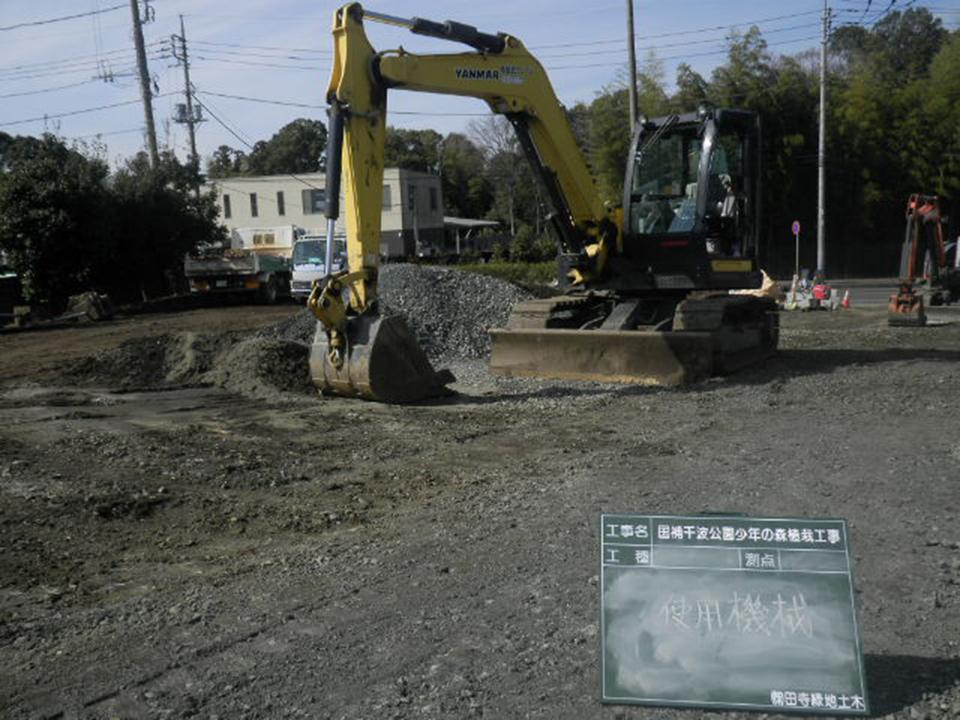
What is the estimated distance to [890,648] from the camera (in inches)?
152

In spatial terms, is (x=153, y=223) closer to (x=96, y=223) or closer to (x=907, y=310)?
(x=96, y=223)

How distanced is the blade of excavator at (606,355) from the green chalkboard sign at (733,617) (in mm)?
7642

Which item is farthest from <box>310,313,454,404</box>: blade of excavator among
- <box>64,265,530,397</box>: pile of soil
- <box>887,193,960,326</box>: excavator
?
<box>887,193,960,326</box>: excavator

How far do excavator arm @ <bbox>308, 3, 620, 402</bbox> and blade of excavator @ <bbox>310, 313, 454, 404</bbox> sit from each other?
0.01m

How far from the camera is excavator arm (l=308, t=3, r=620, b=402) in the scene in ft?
31.8

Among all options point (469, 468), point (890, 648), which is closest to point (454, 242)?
point (469, 468)

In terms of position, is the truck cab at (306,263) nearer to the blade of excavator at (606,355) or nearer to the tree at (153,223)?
the tree at (153,223)

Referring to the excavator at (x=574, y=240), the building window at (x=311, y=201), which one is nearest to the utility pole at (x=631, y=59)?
the excavator at (x=574, y=240)

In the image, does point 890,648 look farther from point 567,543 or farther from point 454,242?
point 454,242

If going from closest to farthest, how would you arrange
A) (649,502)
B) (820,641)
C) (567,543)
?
(820,641) < (567,543) < (649,502)

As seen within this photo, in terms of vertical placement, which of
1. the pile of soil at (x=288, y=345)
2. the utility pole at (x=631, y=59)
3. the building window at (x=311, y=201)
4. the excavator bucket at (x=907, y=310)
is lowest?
the excavator bucket at (x=907, y=310)

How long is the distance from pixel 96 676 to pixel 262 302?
25.7 meters

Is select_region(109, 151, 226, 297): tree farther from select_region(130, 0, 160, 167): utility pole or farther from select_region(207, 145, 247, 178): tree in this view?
select_region(207, 145, 247, 178): tree

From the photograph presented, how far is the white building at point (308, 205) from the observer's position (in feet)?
154
